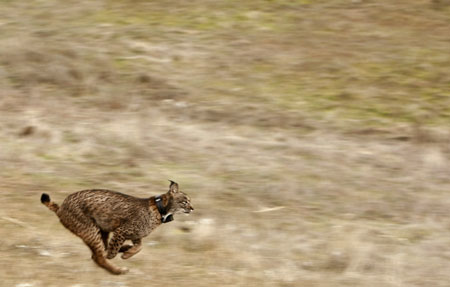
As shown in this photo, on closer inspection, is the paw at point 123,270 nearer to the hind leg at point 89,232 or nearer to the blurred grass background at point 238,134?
the blurred grass background at point 238,134

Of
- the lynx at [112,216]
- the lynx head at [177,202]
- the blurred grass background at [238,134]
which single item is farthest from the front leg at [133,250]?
the blurred grass background at [238,134]

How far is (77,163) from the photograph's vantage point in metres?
14.2

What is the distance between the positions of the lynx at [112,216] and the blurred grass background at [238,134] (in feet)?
2.54

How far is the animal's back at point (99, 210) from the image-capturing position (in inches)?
348

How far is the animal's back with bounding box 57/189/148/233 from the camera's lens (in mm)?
8844

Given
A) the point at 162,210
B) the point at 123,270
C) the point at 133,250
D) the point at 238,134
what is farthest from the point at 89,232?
the point at 238,134

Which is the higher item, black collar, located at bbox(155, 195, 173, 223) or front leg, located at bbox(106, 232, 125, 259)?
black collar, located at bbox(155, 195, 173, 223)

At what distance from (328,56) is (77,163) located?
20.9 ft

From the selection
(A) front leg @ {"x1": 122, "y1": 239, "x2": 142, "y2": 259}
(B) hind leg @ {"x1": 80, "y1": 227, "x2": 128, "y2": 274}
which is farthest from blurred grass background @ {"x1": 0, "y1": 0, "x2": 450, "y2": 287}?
(A) front leg @ {"x1": 122, "y1": 239, "x2": 142, "y2": 259}

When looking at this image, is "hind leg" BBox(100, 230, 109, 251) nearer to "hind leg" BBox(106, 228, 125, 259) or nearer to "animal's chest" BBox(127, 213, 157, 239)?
"hind leg" BBox(106, 228, 125, 259)

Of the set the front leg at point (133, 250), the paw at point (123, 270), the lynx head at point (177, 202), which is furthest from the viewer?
the paw at point (123, 270)

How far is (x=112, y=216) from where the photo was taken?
8.84m

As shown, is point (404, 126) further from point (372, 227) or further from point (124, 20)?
point (124, 20)

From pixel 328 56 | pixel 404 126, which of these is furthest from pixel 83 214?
pixel 328 56
